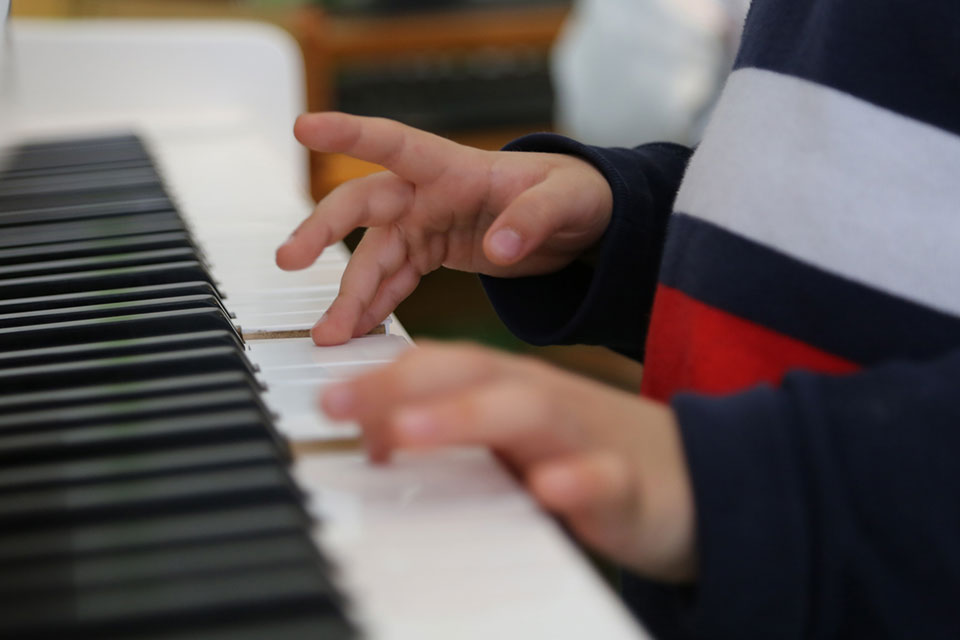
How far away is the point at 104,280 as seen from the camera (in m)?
0.59

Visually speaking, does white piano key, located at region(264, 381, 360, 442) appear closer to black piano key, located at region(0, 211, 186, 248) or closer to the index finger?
the index finger

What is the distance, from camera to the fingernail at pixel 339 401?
35 centimetres

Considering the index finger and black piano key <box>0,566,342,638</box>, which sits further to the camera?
the index finger

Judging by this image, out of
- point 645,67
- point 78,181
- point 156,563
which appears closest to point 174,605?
point 156,563

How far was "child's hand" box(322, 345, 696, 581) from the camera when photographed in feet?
1.08

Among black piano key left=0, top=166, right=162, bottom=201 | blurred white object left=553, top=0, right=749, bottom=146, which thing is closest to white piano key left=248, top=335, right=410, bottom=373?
black piano key left=0, top=166, right=162, bottom=201

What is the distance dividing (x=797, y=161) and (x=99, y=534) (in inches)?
15.5

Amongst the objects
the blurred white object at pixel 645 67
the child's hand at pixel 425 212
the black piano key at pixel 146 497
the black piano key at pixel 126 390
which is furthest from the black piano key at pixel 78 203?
the blurred white object at pixel 645 67

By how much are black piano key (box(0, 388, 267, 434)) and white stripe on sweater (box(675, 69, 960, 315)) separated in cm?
29

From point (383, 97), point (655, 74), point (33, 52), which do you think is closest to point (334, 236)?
point (33, 52)

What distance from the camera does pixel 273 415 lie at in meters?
0.41

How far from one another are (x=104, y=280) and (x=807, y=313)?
0.38 meters

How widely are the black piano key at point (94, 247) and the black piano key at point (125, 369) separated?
0.64 feet

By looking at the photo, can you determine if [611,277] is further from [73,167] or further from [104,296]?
[73,167]
